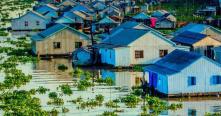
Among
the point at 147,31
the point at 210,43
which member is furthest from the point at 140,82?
the point at 210,43

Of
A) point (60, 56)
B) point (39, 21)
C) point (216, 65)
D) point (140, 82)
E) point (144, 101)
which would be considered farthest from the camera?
point (39, 21)

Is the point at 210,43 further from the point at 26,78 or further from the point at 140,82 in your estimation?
the point at 26,78

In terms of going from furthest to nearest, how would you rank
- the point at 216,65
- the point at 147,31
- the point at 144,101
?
the point at 147,31
the point at 216,65
the point at 144,101

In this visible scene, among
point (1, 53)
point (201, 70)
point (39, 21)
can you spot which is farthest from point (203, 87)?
point (39, 21)

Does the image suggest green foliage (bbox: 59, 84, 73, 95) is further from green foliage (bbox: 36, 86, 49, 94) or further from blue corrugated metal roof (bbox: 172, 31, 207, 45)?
blue corrugated metal roof (bbox: 172, 31, 207, 45)

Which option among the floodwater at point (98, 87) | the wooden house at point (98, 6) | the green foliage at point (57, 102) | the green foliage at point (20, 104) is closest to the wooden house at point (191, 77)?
the floodwater at point (98, 87)

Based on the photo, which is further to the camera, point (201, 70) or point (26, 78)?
point (26, 78)

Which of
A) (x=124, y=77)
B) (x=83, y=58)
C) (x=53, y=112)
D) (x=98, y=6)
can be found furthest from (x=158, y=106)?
(x=98, y=6)
